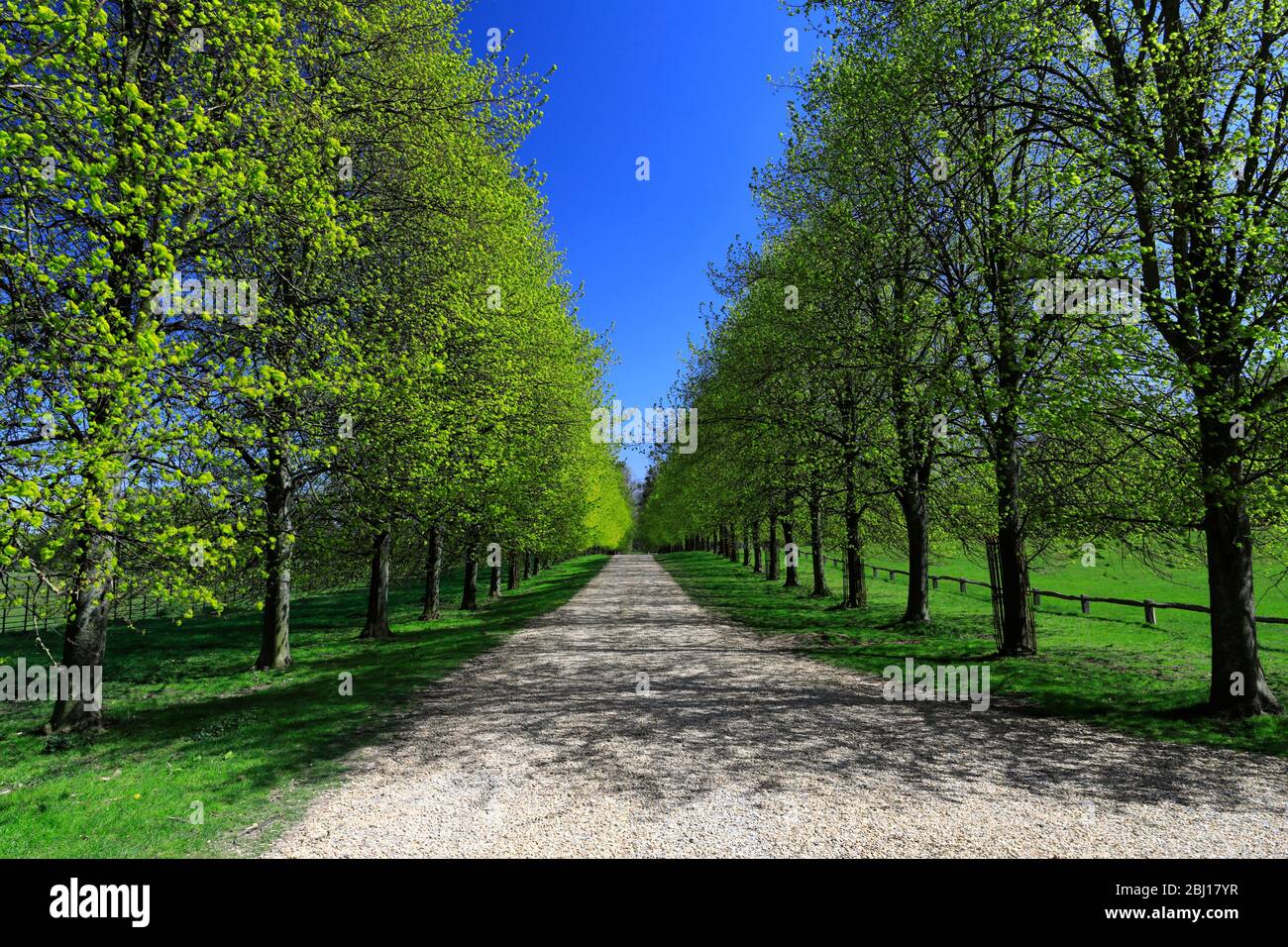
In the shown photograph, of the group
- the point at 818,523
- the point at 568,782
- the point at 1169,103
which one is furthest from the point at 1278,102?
the point at 818,523

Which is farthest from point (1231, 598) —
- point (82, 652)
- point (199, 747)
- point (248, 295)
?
point (82, 652)

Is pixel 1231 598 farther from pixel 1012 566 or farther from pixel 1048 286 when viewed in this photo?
pixel 1048 286

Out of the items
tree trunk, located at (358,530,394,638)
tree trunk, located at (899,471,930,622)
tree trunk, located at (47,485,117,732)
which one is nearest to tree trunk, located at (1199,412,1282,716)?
tree trunk, located at (899,471,930,622)

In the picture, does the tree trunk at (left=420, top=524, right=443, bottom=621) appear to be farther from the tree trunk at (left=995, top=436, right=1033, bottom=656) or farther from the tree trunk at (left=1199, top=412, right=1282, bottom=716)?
the tree trunk at (left=1199, top=412, right=1282, bottom=716)

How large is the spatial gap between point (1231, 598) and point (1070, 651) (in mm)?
5739

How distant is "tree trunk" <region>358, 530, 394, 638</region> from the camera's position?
18297 millimetres

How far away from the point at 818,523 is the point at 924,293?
481 inches

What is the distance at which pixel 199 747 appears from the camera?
27.3 ft

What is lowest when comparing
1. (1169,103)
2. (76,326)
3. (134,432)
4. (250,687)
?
(250,687)

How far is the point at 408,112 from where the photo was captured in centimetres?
1222

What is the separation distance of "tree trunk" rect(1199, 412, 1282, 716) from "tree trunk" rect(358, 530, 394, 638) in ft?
59.3

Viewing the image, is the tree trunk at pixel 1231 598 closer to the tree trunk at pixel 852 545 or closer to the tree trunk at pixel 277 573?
the tree trunk at pixel 852 545

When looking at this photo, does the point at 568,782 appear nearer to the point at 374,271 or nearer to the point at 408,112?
the point at 374,271

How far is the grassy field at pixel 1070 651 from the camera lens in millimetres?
9070
